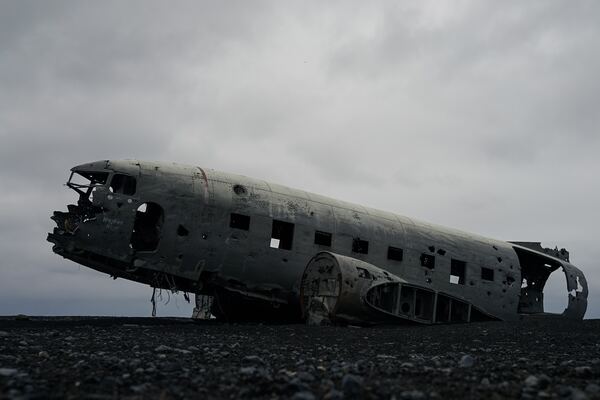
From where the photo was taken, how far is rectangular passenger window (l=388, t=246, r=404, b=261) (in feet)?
66.2

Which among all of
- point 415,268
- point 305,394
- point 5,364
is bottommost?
point 5,364

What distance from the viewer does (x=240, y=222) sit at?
17.5m

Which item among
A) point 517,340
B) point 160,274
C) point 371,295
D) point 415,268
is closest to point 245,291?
point 160,274

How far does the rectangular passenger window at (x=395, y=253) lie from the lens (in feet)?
66.2

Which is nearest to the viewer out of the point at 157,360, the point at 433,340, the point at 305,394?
the point at 305,394

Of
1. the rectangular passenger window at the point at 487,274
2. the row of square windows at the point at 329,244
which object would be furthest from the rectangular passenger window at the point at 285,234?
the rectangular passenger window at the point at 487,274

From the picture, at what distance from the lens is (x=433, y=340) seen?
482 inches

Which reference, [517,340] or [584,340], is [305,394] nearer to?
[517,340]

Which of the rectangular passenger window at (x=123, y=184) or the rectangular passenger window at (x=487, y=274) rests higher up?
the rectangular passenger window at (x=123, y=184)

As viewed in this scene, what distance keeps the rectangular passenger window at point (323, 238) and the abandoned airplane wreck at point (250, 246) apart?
35 millimetres

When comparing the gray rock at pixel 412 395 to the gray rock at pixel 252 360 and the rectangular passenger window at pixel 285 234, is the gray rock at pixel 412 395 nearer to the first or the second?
the gray rock at pixel 252 360

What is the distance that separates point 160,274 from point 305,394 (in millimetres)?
12167

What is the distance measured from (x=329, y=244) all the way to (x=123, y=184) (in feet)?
23.5

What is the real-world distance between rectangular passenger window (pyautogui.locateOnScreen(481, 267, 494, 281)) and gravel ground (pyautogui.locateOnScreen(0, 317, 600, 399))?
8546mm
